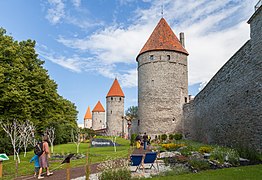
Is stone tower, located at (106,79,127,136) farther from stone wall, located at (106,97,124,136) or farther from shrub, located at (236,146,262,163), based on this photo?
shrub, located at (236,146,262,163)

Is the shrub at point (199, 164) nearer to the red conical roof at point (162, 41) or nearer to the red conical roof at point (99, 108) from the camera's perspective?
the red conical roof at point (162, 41)

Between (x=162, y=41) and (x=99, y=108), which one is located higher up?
(x=162, y=41)

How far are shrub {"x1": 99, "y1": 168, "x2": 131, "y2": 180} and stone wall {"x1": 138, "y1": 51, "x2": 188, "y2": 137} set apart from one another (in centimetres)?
2054

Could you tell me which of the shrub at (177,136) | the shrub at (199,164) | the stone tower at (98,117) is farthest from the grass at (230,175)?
the stone tower at (98,117)

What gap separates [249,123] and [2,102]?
14869 mm

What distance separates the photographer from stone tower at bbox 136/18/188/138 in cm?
2728

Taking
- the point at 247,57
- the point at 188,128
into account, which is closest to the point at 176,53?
the point at 188,128

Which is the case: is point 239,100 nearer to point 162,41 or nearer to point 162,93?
point 162,93

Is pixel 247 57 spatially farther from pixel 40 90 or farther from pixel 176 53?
pixel 176 53

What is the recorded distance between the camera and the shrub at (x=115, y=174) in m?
6.76

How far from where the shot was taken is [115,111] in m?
54.4

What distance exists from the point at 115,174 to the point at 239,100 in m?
8.41

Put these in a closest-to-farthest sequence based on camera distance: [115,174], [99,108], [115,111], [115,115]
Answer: [115,174], [115,115], [115,111], [99,108]

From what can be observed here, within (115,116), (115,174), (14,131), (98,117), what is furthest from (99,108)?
(115,174)
